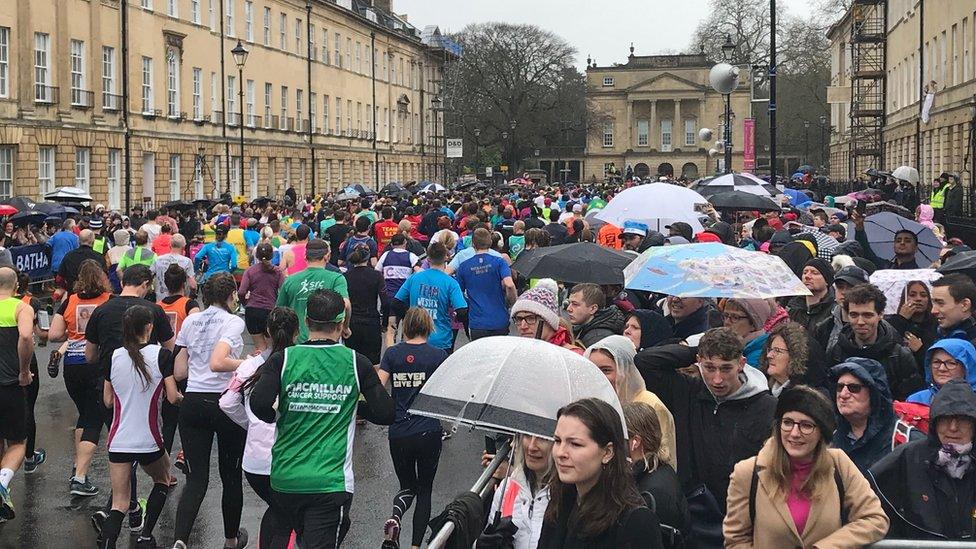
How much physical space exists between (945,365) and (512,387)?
8.37ft

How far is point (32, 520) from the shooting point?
9.05 m

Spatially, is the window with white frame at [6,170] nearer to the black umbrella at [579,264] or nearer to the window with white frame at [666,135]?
the black umbrella at [579,264]

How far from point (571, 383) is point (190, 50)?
50000 millimetres

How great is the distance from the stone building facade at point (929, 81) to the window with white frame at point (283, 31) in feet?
102

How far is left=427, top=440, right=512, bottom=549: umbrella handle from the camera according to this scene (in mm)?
4234

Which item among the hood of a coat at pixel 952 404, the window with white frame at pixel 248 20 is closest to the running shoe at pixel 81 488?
the hood of a coat at pixel 952 404

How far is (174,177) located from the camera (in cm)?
5112

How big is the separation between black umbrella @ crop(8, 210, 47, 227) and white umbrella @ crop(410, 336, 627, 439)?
74.8 ft

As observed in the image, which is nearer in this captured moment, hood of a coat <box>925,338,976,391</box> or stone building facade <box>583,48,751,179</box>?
hood of a coat <box>925,338,976,391</box>

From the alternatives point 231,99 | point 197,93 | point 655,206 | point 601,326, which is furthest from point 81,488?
point 231,99

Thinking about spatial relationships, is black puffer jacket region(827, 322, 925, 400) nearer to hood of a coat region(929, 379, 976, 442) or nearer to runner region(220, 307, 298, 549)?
hood of a coat region(929, 379, 976, 442)

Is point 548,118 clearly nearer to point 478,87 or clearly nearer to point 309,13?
point 478,87

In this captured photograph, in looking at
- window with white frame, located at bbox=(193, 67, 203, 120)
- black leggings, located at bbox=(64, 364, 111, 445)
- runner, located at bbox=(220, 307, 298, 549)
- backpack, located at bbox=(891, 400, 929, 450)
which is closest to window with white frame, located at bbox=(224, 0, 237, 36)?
window with white frame, located at bbox=(193, 67, 203, 120)

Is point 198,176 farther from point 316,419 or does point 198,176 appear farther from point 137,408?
point 316,419
